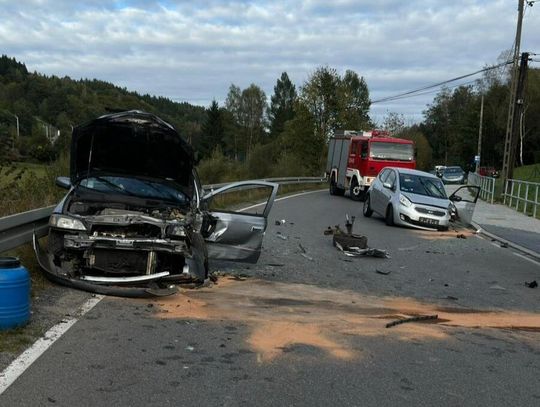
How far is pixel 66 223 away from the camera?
6.63 meters

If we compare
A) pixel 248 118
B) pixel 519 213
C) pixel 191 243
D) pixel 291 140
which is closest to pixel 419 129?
pixel 248 118

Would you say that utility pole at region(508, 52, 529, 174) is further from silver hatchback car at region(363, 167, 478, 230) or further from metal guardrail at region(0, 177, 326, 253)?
metal guardrail at region(0, 177, 326, 253)

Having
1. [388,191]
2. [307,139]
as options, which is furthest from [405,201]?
[307,139]

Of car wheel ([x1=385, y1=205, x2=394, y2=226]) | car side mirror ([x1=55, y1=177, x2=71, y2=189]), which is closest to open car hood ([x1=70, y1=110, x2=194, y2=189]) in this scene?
car side mirror ([x1=55, y1=177, x2=71, y2=189])

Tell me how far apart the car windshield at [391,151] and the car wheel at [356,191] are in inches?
63.9

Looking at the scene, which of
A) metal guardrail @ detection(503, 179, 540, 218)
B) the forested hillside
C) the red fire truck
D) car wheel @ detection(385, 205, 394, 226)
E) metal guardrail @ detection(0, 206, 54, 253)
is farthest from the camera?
the red fire truck

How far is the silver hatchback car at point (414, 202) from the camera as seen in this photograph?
16.0 metres

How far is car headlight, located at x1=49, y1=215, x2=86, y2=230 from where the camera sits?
6.59 meters

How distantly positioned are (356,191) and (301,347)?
21707 millimetres

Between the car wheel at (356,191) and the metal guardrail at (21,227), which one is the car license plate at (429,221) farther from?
the metal guardrail at (21,227)

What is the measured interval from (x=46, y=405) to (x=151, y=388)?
0.67 m

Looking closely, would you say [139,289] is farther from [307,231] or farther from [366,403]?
[307,231]

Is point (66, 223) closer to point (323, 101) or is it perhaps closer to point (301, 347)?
point (301, 347)

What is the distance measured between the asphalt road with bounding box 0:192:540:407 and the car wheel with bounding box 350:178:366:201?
56.7 ft
